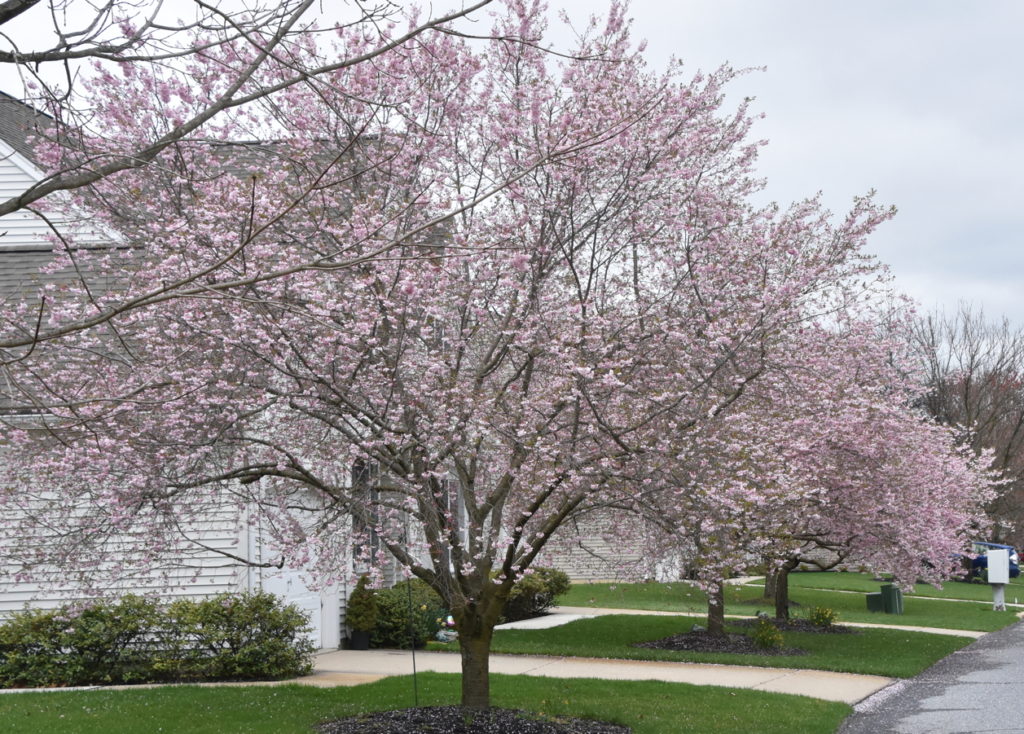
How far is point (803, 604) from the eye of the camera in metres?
25.8

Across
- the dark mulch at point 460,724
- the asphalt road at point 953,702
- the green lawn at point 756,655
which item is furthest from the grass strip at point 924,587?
the dark mulch at point 460,724

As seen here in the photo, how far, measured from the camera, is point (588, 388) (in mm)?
8273

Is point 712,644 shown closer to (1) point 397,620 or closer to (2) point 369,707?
(1) point 397,620

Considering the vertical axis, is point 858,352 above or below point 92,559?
above

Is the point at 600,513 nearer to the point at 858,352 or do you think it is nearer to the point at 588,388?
the point at 588,388

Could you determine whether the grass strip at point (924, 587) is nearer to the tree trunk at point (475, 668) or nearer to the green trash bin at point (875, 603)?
the green trash bin at point (875, 603)

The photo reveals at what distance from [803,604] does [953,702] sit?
15030mm

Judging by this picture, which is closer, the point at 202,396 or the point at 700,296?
the point at 202,396

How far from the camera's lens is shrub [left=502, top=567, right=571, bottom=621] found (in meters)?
19.9

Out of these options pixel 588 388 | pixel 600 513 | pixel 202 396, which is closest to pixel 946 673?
pixel 600 513

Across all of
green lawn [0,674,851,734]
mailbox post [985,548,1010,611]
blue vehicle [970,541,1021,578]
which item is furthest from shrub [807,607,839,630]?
blue vehicle [970,541,1021,578]

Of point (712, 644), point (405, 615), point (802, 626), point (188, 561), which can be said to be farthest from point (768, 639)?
point (188, 561)

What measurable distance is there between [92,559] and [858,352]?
1027 cm

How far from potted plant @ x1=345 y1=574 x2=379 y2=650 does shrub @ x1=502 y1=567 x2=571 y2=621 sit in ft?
14.5
